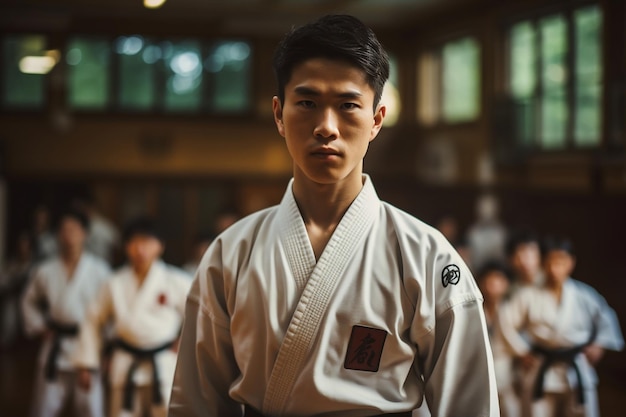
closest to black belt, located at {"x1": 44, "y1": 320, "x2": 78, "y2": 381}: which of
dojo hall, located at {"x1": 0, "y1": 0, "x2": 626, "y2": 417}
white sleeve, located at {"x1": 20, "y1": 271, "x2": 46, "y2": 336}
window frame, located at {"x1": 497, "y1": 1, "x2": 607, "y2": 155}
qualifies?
white sleeve, located at {"x1": 20, "y1": 271, "x2": 46, "y2": 336}

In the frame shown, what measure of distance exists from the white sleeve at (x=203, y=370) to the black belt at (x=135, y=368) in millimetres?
3106

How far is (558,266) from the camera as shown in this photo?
5.78 metres

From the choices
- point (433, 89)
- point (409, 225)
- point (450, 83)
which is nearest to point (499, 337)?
point (409, 225)

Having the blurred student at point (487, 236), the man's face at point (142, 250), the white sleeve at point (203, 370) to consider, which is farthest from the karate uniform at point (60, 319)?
the blurred student at point (487, 236)

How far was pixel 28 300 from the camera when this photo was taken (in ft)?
21.2

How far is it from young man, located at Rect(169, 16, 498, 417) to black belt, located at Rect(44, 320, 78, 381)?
4.42 metres

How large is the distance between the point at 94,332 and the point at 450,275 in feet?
13.0

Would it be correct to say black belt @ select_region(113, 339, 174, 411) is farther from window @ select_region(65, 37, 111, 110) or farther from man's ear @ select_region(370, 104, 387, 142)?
window @ select_region(65, 37, 111, 110)

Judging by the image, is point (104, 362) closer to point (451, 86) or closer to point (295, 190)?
point (295, 190)

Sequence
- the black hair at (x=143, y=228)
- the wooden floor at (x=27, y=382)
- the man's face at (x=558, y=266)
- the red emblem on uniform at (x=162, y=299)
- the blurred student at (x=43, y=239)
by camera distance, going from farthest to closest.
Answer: the blurred student at (x=43, y=239)
the wooden floor at (x=27, y=382)
the man's face at (x=558, y=266)
the black hair at (x=143, y=228)
the red emblem on uniform at (x=162, y=299)

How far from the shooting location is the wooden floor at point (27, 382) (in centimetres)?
728

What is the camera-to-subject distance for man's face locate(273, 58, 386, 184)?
1878mm

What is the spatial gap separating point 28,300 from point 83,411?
1.17 meters

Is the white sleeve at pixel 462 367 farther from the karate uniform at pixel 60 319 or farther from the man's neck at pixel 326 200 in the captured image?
the karate uniform at pixel 60 319
